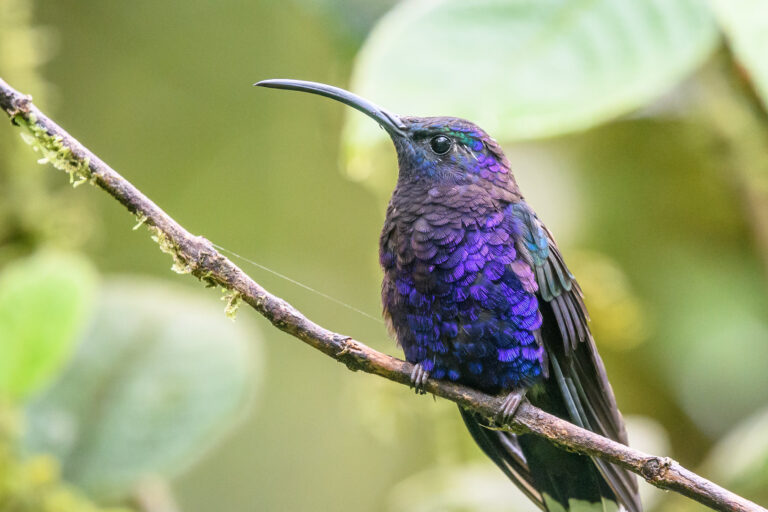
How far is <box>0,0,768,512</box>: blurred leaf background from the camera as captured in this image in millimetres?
1997

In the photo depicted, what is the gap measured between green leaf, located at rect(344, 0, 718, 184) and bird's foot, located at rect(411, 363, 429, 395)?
44cm

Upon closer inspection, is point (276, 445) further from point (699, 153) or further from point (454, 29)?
point (454, 29)

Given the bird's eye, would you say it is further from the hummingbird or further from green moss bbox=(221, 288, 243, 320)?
green moss bbox=(221, 288, 243, 320)

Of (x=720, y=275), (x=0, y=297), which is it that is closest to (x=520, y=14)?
(x=0, y=297)

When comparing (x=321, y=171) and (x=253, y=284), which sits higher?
(x=321, y=171)

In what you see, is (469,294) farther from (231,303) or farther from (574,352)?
(231,303)

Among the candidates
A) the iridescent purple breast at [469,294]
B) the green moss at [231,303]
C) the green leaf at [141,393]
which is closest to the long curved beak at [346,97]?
the iridescent purple breast at [469,294]

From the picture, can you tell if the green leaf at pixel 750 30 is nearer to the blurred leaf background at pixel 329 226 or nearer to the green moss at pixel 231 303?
the blurred leaf background at pixel 329 226

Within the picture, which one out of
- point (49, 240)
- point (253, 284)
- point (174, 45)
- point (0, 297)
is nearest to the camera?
point (253, 284)

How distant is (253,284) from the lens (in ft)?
4.56

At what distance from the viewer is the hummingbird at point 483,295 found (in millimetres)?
1803

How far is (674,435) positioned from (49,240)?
247 centimetres

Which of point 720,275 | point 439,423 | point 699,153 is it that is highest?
point 699,153

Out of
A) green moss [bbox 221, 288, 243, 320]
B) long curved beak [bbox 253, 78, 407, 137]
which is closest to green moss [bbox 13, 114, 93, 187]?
green moss [bbox 221, 288, 243, 320]
